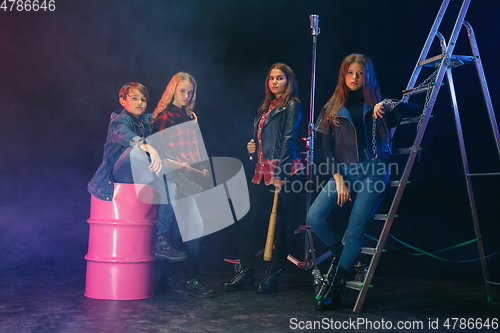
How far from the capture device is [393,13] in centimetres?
340

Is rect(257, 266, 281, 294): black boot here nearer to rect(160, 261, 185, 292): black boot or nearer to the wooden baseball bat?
the wooden baseball bat

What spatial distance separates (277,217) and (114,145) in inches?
48.0

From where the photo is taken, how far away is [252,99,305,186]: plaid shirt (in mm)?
2744

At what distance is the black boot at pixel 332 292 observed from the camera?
2260 millimetres

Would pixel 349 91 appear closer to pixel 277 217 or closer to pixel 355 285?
pixel 277 217

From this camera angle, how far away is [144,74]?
3.70 metres

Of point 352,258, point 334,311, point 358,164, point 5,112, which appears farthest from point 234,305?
point 5,112

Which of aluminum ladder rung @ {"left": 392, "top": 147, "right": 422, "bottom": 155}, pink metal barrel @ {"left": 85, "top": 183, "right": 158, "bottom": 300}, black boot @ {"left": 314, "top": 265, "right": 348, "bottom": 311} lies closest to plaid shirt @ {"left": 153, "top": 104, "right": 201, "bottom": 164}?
pink metal barrel @ {"left": 85, "top": 183, "right": 158, "bottom": 300}

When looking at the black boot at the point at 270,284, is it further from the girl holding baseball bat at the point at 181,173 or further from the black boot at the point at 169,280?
the black boot at the point at 169,280

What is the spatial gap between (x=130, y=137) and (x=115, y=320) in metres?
1.10

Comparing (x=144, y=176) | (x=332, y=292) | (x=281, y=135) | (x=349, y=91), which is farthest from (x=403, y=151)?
(x=144, y=176)

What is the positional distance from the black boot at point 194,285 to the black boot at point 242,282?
7.6 inches

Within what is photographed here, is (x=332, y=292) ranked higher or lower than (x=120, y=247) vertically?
lower

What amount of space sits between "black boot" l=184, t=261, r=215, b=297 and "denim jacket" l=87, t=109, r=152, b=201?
28.0 inches
